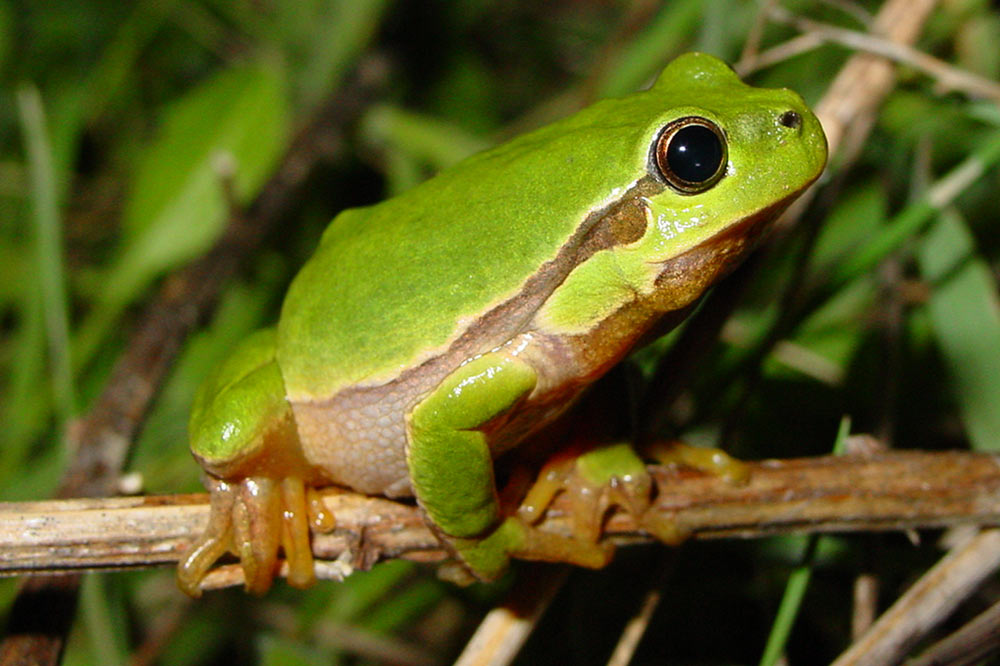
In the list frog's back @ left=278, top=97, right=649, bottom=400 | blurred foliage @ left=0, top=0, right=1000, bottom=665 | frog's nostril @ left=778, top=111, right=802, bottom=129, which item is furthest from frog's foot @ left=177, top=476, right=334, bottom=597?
frog's nostril @ left=778, top=111, right=802, bottom=129

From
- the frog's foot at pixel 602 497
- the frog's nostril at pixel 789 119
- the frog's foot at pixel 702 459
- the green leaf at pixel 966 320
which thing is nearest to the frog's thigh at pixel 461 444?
the frog's foot at pixel 602 497

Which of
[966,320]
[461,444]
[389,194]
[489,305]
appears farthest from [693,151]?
[389,194]

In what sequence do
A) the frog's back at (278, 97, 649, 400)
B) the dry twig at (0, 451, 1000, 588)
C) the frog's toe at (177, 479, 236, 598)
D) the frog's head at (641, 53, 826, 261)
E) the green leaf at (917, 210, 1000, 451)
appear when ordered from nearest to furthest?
the frog's head at (641, 53, 826, 261)
the frog's back at (278, 97, 649, 400)
the frog's toe at (177, 479, 236, 598)
the dry twig at (0, 451, 1000, 588)
the green leaf at (917, 210, 1000, 451)

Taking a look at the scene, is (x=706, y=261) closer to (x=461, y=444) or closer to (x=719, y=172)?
(x=719, y=172)

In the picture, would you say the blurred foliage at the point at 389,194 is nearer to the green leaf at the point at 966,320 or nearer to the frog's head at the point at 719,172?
the green leaf at the point at 966,320

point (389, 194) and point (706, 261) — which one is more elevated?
point (389, 194)

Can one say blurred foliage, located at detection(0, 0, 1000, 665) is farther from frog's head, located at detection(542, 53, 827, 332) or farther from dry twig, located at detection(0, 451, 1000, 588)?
frog's head, located at detection(542, 53, 827, 332)

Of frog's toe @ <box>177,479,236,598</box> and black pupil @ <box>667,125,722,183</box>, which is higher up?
black pupil @ <box>667,125,722,183</box>
